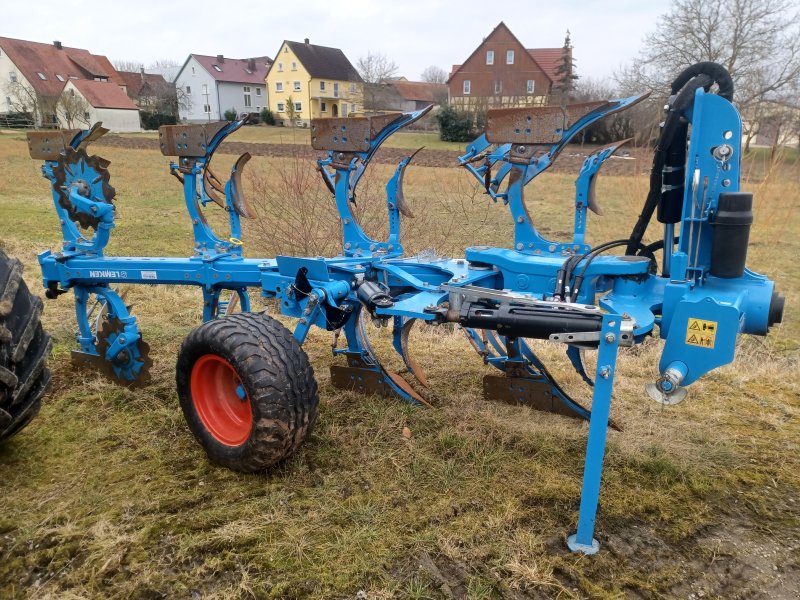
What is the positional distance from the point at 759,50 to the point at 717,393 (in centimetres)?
2561

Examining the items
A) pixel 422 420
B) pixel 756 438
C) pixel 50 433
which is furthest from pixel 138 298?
pixel 756 438

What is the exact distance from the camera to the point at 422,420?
3914 millimetres

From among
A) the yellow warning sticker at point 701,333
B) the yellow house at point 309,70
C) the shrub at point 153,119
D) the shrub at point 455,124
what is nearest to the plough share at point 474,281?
the yellow warning sticker at point 701,333

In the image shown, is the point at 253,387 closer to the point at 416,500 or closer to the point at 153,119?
the point at 416,500

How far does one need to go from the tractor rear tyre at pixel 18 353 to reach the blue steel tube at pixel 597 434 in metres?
2.70

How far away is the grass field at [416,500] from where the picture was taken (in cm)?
255

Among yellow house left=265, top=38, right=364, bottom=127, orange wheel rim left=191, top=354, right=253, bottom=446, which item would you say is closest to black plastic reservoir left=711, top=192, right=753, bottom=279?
orange wheel rim left=191, top=354, right=253, bottom=446

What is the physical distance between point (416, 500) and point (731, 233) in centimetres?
192

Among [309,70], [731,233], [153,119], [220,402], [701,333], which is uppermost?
[309,70]

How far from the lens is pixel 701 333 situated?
2639 mm

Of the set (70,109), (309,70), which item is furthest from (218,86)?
(70,109)

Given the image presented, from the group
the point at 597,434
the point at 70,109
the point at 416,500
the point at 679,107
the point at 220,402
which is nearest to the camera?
the point at 597,434

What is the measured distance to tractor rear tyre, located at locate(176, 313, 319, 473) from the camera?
117 inches

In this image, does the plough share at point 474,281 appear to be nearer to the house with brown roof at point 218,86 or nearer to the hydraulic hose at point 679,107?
the hydraulic hose at point 679,107
